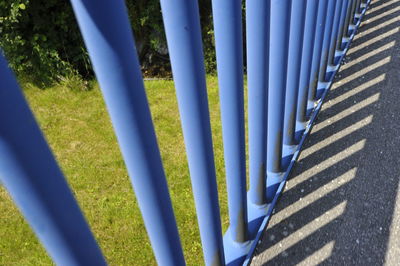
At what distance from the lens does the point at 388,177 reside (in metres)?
2.77

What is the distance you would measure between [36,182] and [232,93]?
3.17ft

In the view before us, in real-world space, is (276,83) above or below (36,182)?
below

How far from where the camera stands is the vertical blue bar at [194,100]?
1212mm

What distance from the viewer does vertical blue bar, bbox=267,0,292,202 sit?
197 cm

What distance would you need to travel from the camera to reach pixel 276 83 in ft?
7.28

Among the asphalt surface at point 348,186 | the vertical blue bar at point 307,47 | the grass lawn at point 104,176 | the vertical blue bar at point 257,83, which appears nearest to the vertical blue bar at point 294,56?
the vertical blue bar at point 307,47

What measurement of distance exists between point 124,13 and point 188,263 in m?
1.96

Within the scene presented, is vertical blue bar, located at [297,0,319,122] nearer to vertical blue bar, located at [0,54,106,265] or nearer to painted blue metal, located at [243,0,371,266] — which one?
painted blue metal, located at [243,0,371,266]

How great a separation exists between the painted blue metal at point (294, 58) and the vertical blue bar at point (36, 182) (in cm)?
170

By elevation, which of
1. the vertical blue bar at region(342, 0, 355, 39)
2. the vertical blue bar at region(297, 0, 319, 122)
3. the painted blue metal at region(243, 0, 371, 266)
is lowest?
the painted blue metal at region(243, 0, 371, 266)

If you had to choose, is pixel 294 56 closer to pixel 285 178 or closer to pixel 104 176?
pixel 285 178

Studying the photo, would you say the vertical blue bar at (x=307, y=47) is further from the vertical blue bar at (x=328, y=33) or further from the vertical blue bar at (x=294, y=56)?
the vertical blue bar at (x=328, y=33)

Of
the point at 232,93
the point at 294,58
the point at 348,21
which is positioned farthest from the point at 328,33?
the point at 232,93

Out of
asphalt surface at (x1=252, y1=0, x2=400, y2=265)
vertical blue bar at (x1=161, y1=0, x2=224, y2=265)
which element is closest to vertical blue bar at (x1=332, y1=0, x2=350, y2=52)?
asphalt surface at (x1=252, y1=0, x2=400, y2=265)
